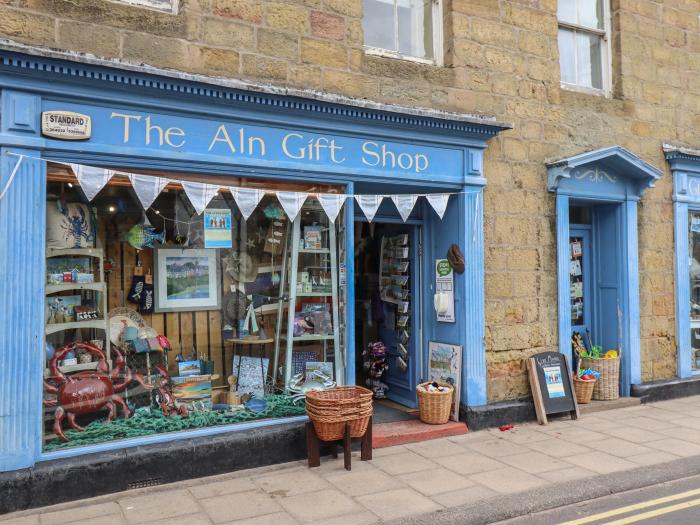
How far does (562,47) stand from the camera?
771cm

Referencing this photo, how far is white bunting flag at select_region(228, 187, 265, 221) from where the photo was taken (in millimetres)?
5469

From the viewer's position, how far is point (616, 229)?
313 inches

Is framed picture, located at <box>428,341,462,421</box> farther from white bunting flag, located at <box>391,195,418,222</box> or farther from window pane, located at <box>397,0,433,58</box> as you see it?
window pane, located at <box>397,0,433,58</box>

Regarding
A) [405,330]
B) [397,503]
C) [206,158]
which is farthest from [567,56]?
[397,503]

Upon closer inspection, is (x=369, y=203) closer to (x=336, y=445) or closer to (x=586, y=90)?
(x=336, y=445)

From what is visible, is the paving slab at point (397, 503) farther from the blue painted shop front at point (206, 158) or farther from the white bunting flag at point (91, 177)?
the white bunting flag at point (91, 177)

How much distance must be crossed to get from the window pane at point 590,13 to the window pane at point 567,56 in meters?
0.32

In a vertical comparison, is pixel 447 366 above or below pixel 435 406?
above

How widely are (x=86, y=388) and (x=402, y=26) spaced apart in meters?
5.18

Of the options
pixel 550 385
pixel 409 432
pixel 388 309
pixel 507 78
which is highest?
pixel 507 78

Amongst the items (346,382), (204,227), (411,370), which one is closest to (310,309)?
(346,382)

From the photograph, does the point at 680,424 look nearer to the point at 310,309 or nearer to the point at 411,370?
the point at 411,370

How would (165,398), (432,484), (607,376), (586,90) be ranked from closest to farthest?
(432,484)
(165,398)
(607,376)
(586,90)

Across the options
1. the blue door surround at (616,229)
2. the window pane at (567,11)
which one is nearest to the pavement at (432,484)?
the blue door surround at (616,229)
